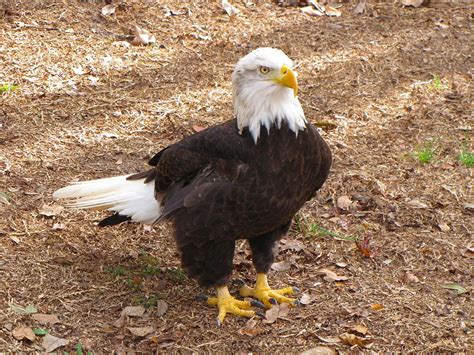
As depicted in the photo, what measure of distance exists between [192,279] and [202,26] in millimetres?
4318

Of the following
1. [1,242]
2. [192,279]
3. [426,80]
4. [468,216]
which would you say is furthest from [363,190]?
[1,242]

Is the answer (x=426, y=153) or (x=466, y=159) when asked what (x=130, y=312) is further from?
(x=466, y=159)

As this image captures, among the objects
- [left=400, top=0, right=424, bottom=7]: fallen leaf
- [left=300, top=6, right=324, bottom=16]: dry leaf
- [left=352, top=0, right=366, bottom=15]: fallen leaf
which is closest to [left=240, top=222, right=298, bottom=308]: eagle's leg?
[left=300, top=6, right=324, bottom=16]: dry leaf

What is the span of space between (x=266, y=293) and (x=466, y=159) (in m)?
2.59

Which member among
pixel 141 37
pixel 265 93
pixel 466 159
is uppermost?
pixel 265 93

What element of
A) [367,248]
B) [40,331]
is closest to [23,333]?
[40,331]

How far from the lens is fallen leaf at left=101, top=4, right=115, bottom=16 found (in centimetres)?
844

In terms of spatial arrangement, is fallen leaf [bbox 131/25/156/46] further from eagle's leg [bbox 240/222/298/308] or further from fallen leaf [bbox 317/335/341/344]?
fallen leaf [bbox 317/335/341/344]

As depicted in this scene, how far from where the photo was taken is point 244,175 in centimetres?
432

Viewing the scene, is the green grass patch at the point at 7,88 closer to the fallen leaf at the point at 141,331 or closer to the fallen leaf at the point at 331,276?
the fallen leaf at the point at 141,331

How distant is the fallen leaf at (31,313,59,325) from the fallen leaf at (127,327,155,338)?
18.9 inches

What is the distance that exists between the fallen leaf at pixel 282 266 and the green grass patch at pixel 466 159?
6.97 feet

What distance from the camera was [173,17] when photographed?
8680 mm

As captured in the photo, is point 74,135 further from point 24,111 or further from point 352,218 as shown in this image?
point 352,218
